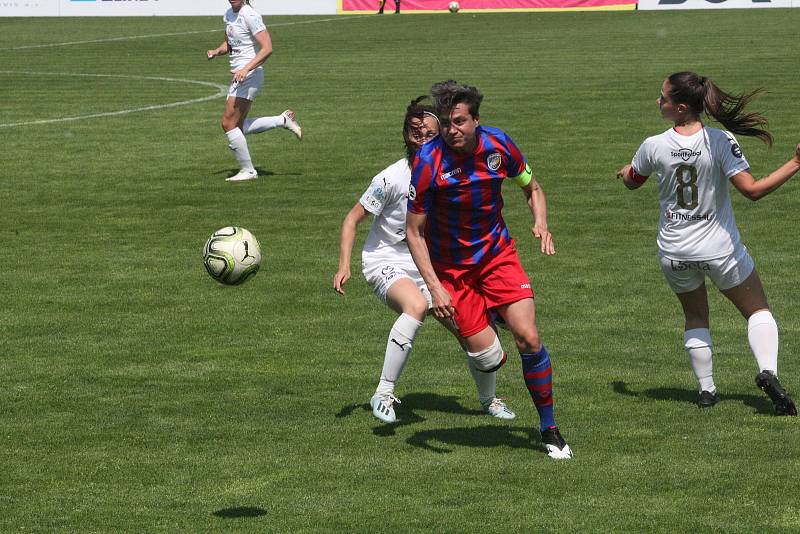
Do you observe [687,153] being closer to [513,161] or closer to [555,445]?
[513,161]

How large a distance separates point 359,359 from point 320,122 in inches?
513

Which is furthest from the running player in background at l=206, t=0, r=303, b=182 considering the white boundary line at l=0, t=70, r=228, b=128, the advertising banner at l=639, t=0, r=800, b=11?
the advertising banner at l=639, t=0, r=800, b=11

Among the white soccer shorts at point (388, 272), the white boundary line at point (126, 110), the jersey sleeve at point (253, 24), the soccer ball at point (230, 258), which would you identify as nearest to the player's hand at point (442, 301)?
the white soccer shorts at point (388, 272)

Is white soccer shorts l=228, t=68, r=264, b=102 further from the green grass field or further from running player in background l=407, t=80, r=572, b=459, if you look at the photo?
running player in background l=407, t=80, r=572, b=459

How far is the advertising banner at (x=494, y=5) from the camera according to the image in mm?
51281

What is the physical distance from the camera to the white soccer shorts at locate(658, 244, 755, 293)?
8398mm

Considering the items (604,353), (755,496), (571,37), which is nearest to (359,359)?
(604,353)

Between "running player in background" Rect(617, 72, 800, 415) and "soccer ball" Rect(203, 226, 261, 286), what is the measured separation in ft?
8.62

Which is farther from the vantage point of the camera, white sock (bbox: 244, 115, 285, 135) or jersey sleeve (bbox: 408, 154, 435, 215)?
white sock (bbox: 244, 115, 285, 135)

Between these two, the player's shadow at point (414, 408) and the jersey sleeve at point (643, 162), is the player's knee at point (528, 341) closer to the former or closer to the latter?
the player's shadow at point (414, 408)

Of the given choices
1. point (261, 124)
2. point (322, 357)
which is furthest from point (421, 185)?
point (261, 124)

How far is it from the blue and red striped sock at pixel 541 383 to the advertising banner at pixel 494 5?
44114 millimetres

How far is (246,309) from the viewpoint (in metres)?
11.7

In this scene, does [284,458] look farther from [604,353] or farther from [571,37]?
[571,37]
